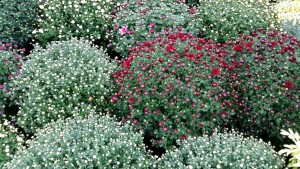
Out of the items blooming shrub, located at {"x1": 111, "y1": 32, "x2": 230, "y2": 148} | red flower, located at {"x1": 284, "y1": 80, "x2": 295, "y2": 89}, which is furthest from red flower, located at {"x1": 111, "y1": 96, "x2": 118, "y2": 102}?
red flower, located at {"x1": 284, "y1": 80, "x2": 295, "y2": 89}

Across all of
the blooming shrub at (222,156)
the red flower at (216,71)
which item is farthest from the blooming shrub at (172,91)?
the blooming shrub at (222,156)

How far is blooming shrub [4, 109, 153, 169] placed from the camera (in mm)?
3791

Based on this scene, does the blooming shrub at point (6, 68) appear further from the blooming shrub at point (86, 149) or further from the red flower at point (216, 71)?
the red flower at point (216, 71)

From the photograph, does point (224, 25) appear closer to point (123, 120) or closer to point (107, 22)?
point (107, 22)

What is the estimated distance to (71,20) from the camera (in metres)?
6.43

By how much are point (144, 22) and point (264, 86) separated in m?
2.21

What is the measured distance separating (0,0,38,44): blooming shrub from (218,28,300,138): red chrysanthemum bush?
3.36 meters

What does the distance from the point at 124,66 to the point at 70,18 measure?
1.92m

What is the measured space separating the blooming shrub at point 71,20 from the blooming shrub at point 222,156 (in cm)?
297

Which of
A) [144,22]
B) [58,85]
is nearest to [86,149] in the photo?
[58,85]

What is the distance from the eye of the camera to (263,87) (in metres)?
4.85

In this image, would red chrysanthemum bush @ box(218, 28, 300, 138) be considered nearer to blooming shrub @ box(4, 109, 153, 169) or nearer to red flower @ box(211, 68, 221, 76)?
red flower @ box(211, 68, 221, 76)

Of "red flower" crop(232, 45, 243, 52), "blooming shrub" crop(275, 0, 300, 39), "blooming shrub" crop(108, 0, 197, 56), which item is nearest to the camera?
"red flower" crop(232, 45, 243, 52)

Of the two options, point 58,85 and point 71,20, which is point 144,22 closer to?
point 71,20
